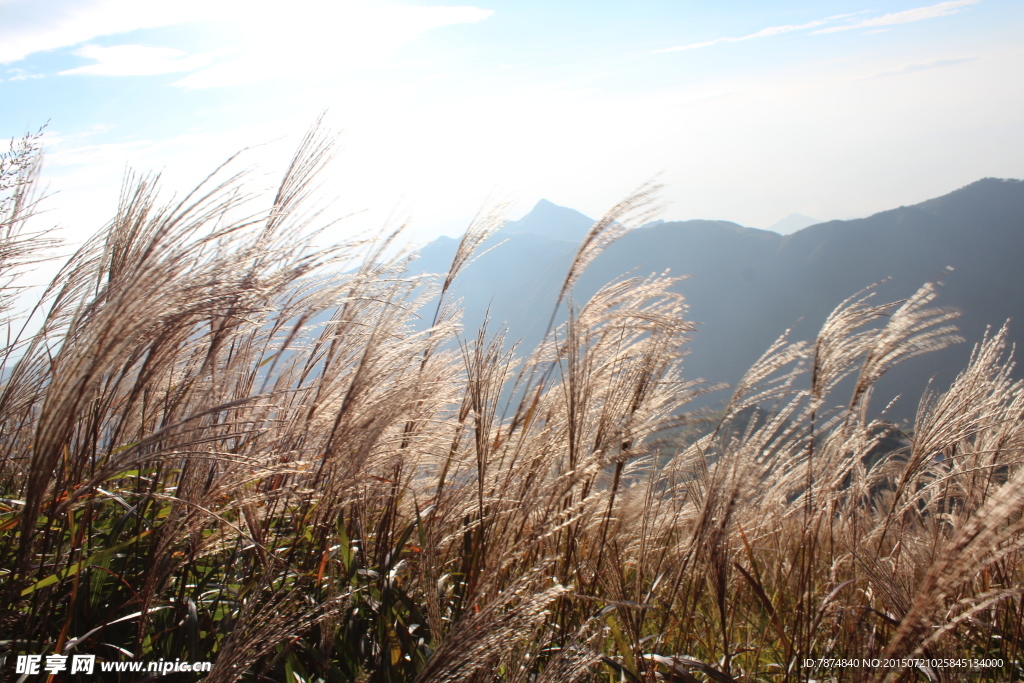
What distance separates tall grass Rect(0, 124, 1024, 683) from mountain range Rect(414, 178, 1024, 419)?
6249 cm

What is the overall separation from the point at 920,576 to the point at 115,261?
2550 mm

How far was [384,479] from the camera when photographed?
178 centimetres

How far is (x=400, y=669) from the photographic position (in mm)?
1321

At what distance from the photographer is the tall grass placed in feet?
3.28

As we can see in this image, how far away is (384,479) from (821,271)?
380 ft

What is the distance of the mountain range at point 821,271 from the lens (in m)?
79.4

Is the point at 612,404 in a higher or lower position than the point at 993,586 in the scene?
higher

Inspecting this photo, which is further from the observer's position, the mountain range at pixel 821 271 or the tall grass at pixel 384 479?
the mountain range at pixel 821 271

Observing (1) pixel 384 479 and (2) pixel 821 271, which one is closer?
(1) pixel 384 479

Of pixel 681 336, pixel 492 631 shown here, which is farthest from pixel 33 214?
pixel 681 336

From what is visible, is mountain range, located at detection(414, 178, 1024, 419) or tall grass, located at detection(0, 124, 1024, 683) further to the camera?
mountain range, located at detection(414, 178, 1024, 419)

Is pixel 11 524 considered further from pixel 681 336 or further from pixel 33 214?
pixel 681 336

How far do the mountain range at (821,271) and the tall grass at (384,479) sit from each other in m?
62.5

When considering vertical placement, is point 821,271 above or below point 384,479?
below
